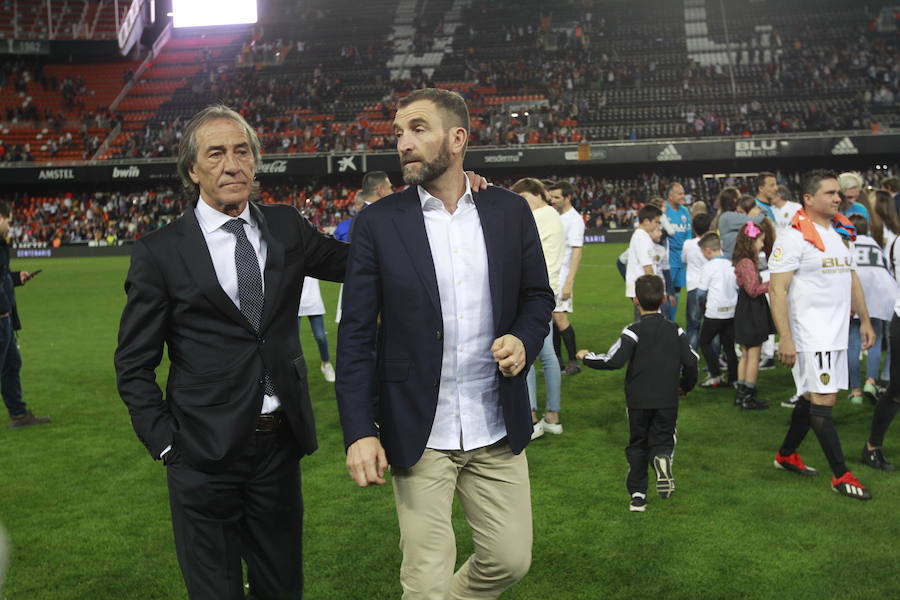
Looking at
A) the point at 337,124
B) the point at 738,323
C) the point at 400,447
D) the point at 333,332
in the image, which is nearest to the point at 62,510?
the point at 400,447

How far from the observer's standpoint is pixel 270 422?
309 cm

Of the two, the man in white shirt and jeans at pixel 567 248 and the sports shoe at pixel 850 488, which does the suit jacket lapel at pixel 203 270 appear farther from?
the man in white shirt and jeans at pixel 567 248

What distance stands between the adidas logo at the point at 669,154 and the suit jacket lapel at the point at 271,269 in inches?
1460

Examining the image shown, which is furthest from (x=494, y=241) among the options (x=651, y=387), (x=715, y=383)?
(x=715, y=383)

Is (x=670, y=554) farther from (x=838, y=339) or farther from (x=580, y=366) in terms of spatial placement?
(x=580, y=366)

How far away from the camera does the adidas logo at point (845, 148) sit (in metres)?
36.4

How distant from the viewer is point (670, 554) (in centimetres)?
485

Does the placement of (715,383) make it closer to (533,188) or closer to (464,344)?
(533,188)

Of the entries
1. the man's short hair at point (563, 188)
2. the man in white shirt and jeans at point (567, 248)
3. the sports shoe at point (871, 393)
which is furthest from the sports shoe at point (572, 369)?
the sports shoe at point (871, 393)

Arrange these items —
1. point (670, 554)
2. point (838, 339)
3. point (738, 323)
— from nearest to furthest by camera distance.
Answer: point (670, 554)
point (838, 339)
point (738, 323)

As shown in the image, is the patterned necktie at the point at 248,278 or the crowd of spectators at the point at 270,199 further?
the crowd of spectators at the point at 270,199

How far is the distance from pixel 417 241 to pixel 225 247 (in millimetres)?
714

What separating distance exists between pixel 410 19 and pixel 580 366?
46220mm

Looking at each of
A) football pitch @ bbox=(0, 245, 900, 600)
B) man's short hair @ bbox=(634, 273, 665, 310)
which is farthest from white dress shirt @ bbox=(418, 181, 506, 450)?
man's short hair @ bbox=(634, 273, 665, 310)
